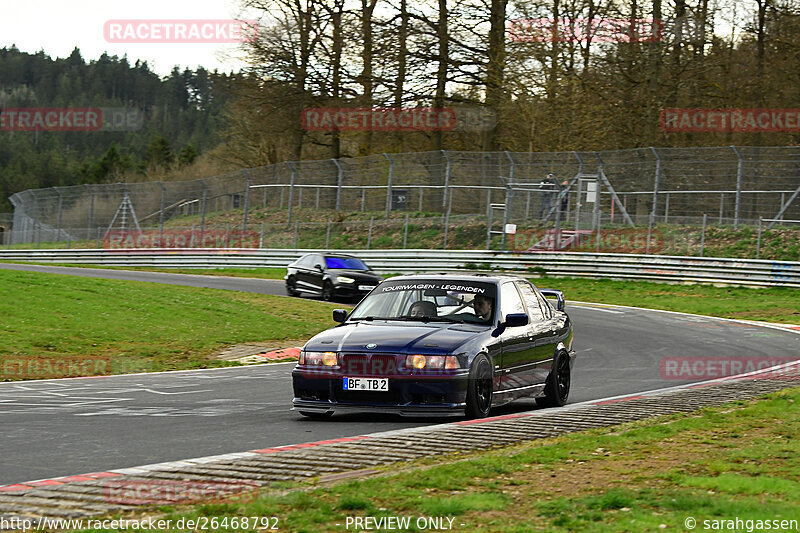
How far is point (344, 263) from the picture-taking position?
2850 centimetres

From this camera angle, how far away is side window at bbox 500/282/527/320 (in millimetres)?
10812

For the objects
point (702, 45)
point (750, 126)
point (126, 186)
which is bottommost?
point (126, 186)

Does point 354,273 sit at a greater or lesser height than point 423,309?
lesser

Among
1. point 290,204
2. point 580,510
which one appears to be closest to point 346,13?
point 290,204

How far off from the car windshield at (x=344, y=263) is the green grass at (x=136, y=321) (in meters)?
1.90

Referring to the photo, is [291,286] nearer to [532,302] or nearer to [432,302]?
[532,302]

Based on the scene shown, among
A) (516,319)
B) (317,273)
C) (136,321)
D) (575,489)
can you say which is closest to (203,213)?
(317,273)

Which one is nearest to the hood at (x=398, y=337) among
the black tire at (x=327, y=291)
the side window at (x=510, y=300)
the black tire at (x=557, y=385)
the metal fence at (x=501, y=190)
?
the side window at (x=510, y=300)

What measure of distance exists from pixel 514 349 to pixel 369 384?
5.99 feet

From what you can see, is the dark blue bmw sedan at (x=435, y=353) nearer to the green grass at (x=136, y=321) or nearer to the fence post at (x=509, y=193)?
the green grass at (x=136, y=321)

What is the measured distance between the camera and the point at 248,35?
49125 mm

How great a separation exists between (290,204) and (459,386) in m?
34.1

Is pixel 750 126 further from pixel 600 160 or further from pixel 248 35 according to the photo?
pixel 248 35

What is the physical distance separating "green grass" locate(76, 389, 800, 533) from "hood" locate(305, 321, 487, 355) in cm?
172
